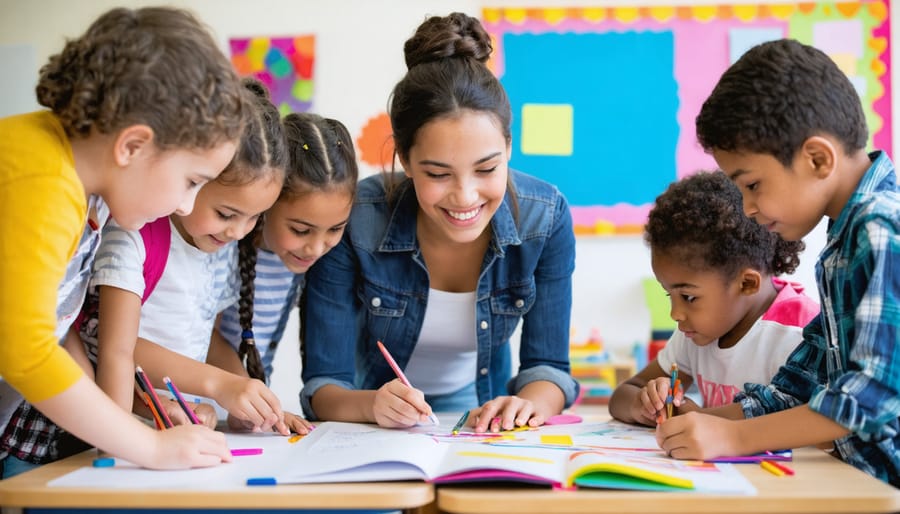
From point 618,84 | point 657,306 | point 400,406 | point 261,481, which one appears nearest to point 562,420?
point 400,406

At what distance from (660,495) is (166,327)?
2.85 feet

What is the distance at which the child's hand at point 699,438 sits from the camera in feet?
3.37

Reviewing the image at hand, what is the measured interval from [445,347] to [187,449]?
785mm

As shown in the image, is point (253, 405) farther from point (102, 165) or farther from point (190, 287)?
point (102, 165)

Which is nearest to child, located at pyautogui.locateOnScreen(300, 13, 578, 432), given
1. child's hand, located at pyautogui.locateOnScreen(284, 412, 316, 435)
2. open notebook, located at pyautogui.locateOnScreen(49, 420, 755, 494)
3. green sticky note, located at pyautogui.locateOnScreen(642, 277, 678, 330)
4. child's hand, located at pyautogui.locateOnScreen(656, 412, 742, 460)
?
child's hand, located at pyautogui.locateOnScreen(284, 412, 316, 435)

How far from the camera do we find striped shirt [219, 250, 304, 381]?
5.12ft

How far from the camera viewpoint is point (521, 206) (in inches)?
63.7

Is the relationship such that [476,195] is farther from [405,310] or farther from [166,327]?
[166,327]

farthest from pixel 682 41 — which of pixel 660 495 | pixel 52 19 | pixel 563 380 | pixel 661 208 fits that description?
pixel 660 495

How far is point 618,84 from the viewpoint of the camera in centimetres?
350

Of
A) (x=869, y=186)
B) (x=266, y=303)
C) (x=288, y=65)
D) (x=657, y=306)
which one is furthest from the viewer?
(x=288, y=65)

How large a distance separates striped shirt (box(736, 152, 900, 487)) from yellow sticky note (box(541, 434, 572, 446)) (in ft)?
1.07

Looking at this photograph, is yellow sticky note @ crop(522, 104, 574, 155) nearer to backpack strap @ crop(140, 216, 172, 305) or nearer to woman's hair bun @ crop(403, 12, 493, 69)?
woman's hair bun @ crop(403, 12, 493, 69)

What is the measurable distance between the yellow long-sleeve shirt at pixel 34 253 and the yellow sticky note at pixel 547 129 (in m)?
2.67
